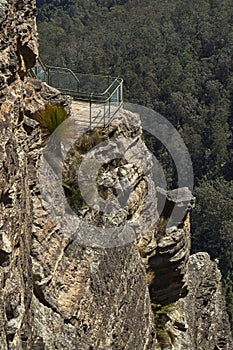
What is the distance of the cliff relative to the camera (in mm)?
5629

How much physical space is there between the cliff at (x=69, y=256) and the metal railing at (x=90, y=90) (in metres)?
0.22

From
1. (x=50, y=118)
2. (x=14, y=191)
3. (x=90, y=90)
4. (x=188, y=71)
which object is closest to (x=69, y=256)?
(x=50, y=118)

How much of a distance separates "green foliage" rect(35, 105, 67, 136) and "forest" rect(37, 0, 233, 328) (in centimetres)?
3064

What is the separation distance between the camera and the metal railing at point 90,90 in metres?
10.3

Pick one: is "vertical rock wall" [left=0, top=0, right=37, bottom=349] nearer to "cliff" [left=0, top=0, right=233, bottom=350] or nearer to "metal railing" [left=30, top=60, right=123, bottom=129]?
"cliff" [left=0, top=0, right=233, bottom=350]

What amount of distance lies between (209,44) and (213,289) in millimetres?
40618

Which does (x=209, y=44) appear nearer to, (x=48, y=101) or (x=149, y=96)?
(x=149, y=96)

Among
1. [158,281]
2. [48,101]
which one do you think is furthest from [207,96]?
[48,101]

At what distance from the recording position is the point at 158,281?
1187 centimetres

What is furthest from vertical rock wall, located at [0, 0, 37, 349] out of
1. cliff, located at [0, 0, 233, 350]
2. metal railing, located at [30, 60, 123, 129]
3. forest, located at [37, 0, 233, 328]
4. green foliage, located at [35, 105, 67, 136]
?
forest, located at [37, 0, 233, 328]

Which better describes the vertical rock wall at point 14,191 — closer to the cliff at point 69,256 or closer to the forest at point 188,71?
the cliff at point 69,256

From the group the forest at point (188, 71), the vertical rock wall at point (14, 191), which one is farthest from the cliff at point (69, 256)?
the forest at point (188, 71)

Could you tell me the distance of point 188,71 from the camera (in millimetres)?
51125

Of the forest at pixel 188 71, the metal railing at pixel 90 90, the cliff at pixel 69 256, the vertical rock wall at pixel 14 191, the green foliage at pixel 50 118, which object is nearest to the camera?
the vertical rock wall at pixel 14 191
